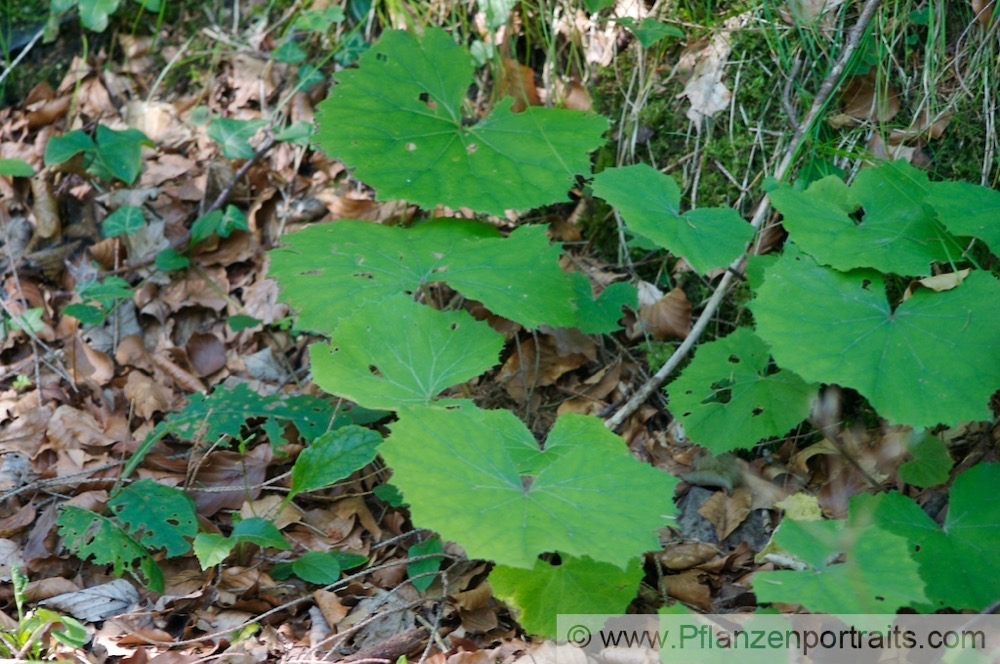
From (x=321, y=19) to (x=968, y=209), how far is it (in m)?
2.19

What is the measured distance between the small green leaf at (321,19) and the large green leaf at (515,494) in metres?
1.91

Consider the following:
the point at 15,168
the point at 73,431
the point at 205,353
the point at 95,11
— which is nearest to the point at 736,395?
the point at 205,353

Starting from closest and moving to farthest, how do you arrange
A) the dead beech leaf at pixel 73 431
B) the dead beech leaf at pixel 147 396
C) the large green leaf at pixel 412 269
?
1. the large green leaf at pixel 412 269
2. the dead beech leaf at pixel 73 431
3. the dead beech leaf at pixel 147 396

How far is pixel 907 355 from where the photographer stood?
1622 mm

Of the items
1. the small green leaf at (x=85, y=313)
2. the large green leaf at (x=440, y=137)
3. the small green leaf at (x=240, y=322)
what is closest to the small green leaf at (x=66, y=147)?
the small green leaf at (x=85, y=313)

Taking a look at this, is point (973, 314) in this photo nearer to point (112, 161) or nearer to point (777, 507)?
point (777, 507)

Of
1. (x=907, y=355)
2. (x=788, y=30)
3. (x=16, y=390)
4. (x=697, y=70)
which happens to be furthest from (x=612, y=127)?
(x=16, y=390)

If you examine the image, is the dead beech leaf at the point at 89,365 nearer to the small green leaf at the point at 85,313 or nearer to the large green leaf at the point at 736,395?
the small green leaf at the point at 85,313

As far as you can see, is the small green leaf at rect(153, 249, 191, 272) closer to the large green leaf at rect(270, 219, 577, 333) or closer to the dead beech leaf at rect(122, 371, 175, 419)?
the dead beech leaf at rect(122, 371, 175, 419)

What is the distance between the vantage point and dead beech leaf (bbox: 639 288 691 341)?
2.26m

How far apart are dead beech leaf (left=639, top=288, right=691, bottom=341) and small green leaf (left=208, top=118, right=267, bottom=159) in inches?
60.4

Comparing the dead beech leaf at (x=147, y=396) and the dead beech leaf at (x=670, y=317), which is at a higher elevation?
the dead beech leaf at (x=670, y=317)

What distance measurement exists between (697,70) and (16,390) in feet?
7.51

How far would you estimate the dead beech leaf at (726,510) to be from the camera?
1.94 m
